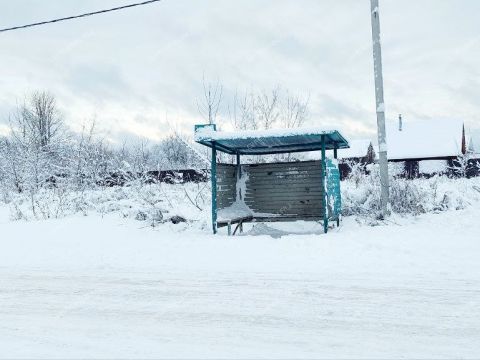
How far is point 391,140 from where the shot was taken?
Result: 42.5 meters

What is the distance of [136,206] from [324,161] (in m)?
4.77

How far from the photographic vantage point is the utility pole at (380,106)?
386 inches

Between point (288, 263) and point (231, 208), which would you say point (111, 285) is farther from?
point (231, 208)

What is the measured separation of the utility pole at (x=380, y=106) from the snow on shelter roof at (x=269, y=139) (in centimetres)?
83

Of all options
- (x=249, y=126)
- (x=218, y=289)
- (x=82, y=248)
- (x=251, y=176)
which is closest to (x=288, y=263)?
(x=218, y=289)

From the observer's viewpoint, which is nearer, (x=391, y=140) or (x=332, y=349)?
(x=332, y=349)

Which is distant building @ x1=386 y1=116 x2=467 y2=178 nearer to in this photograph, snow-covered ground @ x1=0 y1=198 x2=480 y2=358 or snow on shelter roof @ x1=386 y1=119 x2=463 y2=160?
snow on shelter roof @ x1=386 y1=119 x2=463 y2=160

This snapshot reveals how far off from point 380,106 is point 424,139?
3415cm

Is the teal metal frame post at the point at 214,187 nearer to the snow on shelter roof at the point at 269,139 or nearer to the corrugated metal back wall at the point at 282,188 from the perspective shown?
the snow on shelter roof at the point at 269,139

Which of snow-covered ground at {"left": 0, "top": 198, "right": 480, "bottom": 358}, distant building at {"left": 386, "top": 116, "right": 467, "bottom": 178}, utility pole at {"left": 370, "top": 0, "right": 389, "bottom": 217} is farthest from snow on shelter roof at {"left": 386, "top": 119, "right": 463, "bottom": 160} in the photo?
snow-covered ground at {"left": 0, "top": 198, "right": 480, "bottom": 358}

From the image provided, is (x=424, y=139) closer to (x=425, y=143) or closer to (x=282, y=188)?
(x=425, y=143)

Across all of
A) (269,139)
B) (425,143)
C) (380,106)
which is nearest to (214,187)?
(269,139)

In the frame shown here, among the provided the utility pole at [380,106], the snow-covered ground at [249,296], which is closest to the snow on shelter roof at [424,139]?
the utility pole at [380,106]

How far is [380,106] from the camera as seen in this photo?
1018 cm
